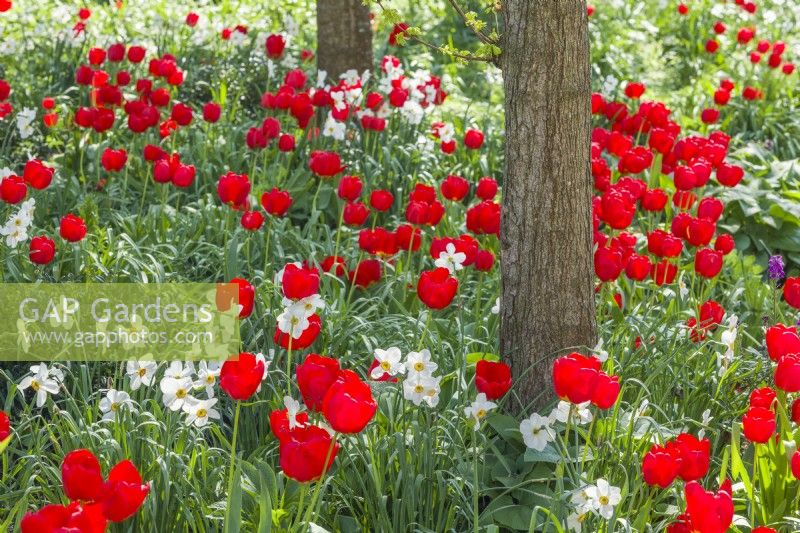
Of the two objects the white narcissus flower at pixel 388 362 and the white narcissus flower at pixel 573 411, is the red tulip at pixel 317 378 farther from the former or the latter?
the white narcissus flower at pixel 573 411

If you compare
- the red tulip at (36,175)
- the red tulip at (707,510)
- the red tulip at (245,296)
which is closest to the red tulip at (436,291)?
the red tulip at (245,296)

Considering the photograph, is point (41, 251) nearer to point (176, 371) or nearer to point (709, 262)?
point (176, 371)

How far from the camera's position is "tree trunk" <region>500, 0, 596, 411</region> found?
2.82 meters

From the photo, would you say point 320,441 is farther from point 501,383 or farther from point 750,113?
point 750,113

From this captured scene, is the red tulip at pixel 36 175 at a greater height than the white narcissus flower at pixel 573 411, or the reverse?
the red tulip at pixel 36 175

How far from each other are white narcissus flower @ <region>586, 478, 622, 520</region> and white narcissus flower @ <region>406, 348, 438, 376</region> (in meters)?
0.48

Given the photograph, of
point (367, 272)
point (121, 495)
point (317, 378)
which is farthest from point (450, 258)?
point (121, 495)

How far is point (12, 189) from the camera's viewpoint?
Result: 3.38 metres

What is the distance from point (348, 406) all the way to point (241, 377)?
0.30 meters

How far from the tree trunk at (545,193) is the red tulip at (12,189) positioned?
159cm

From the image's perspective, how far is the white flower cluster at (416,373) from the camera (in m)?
2.41

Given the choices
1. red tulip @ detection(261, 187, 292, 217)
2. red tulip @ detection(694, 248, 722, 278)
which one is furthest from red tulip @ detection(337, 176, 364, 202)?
red tulip @ detection(694, 248, 722, 278)

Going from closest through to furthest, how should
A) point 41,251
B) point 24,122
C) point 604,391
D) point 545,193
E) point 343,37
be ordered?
A: point 604,391
point 545,193
point 41,251
point 24,122
point 343,37

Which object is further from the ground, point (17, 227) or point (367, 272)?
point (17, 227)
